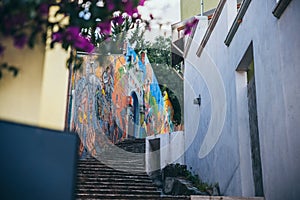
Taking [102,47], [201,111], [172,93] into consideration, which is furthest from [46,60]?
[172,93]

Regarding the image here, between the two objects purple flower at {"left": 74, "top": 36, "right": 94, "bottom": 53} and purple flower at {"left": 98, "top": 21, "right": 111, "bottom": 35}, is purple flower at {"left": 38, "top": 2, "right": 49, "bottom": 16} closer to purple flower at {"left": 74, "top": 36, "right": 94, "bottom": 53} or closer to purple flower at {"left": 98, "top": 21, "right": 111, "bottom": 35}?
purple flower at {"left": 74, "top": 36, "right": 94, "bottom": 53}

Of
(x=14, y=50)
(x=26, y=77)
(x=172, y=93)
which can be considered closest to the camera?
(x=14, y=50)

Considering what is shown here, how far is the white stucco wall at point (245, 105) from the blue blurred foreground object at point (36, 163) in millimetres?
2651

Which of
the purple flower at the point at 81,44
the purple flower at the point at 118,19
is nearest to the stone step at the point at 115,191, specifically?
the purple flower at the point at 118,19

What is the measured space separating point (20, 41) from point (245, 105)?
16.5 ft

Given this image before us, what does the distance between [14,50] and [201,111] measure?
24.9 ft

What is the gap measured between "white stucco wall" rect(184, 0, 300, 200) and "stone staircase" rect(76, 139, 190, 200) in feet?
3.78

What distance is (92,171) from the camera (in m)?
7.88

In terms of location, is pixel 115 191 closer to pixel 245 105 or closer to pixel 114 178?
pixel 114 178

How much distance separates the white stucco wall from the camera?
12.7ft

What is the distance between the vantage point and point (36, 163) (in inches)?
57.1

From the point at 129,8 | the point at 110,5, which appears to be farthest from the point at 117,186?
the point at 110,5

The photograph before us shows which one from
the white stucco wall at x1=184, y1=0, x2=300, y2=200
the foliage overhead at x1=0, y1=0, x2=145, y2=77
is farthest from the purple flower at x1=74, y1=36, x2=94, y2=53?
the white stucco wall at x1=184, y1=0, x2=300, y2=200

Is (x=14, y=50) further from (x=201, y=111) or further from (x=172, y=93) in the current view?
(x=172, y=93)
